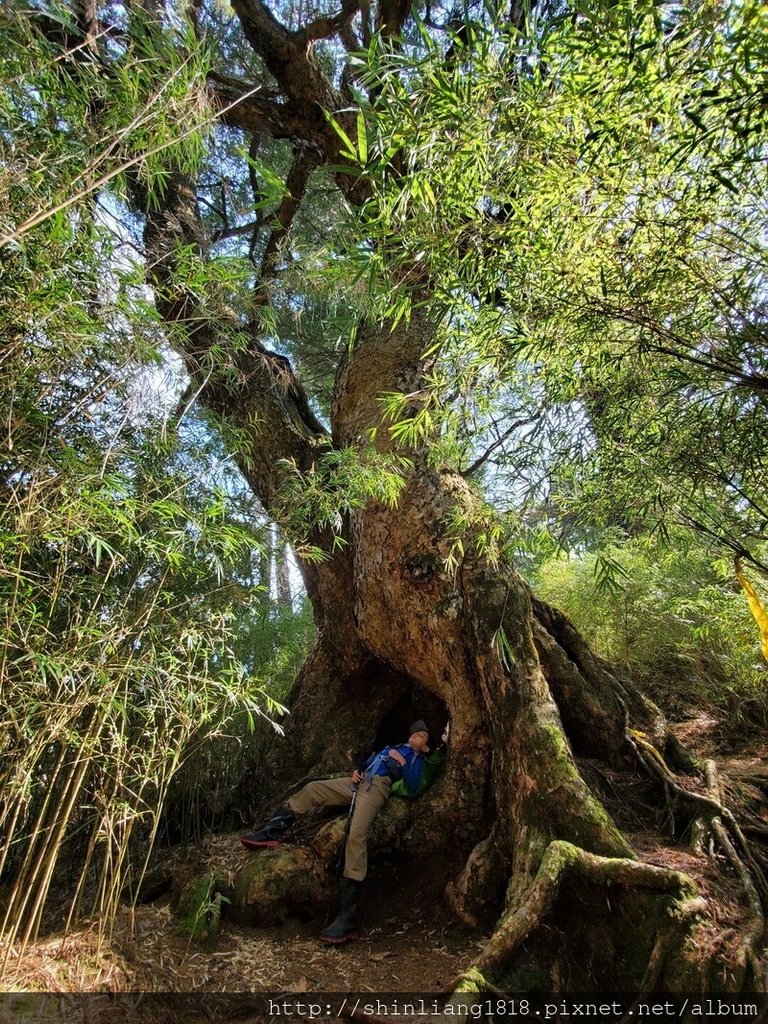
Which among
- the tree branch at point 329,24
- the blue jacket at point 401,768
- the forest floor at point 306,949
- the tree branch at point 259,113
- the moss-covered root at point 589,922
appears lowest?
the forest floor at point 306,949

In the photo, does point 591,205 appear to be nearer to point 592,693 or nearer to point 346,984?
point 592,693

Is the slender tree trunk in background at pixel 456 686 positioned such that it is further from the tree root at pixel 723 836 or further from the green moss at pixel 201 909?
the green moss at pixel 201 909

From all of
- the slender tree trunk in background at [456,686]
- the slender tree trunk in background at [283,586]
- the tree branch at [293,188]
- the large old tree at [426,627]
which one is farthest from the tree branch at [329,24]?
the slender tree trunk in background at [283,586]

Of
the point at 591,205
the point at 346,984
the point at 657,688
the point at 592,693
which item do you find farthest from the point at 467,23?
the point at 657,688

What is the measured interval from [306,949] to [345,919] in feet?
0.62

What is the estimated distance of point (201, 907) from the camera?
226cm

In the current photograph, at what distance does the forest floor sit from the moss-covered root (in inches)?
5.7

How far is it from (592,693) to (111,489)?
233 cm

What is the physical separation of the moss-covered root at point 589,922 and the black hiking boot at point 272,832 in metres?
1.34

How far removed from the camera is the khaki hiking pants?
2.38 metres

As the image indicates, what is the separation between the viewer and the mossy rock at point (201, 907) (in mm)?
2211

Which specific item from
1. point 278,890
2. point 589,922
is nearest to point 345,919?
point 278,890

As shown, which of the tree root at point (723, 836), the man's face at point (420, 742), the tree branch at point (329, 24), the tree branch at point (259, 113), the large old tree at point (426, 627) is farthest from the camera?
the tree branch at point (259, 113)

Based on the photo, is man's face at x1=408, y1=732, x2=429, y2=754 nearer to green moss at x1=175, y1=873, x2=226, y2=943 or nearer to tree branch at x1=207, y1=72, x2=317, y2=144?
green moss at x1=175, y1=873, x2=226, y2=943
